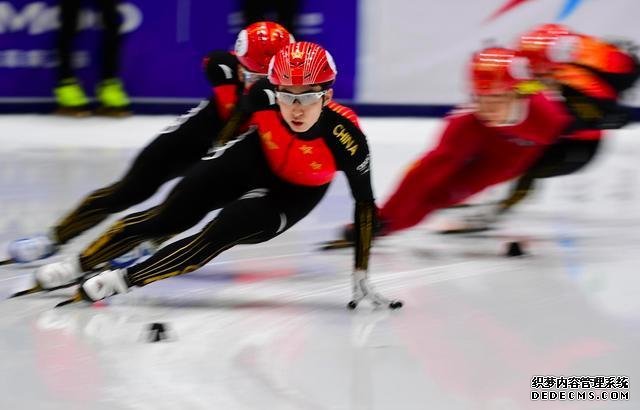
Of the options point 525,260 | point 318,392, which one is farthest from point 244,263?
point 318,392

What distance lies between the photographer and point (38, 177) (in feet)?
21.5

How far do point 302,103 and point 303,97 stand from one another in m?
0.03

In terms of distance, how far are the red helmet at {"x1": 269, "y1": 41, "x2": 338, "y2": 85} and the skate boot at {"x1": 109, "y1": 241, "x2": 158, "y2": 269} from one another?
3.10 feet

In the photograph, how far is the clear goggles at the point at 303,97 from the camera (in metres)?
4.12

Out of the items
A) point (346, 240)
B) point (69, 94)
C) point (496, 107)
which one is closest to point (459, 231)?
point (346, 240)

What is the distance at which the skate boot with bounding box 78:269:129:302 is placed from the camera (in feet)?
13.8

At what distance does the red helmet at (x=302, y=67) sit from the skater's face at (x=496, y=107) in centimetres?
118

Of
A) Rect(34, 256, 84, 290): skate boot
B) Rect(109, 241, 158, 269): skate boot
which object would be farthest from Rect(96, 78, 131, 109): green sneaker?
Rect(34, 256, 84, 290): skate boot

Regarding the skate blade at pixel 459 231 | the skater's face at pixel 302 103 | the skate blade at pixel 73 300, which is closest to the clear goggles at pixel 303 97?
the skater's face at pixel 302 103

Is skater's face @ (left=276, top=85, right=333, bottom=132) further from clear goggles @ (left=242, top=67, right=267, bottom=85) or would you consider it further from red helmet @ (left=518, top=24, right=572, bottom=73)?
red helmet @ (left=518, top=24, right=572, bottom=73)

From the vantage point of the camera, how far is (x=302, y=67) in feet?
13.4

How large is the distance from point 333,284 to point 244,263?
0.49 meters

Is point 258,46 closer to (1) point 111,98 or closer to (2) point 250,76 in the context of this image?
(2) point 250,76

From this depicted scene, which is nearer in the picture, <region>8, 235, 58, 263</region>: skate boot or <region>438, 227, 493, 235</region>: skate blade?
<region>8, 235, 58, 263</region>: skate boot
